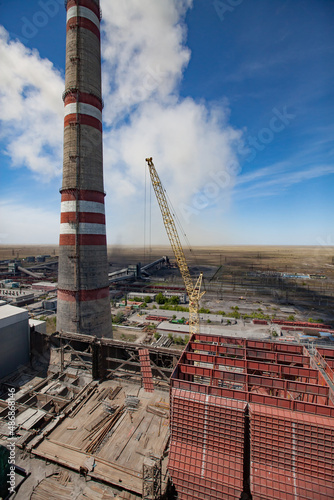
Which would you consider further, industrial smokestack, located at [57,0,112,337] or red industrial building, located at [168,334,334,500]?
industrial smokestack, located at [57,0,112,337]

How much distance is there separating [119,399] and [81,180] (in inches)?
825

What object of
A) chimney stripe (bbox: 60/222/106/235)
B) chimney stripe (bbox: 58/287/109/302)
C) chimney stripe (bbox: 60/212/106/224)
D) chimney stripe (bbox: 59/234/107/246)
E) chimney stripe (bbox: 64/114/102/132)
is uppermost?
chimney stripe (bbox: 64/114/102/132)

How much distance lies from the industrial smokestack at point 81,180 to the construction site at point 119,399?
0.37 ft

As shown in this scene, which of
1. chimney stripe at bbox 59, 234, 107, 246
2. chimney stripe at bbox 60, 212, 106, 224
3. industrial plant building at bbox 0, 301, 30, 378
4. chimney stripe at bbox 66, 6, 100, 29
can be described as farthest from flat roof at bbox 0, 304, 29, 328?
chimney stripe at bbox 66, 6, 100, 29

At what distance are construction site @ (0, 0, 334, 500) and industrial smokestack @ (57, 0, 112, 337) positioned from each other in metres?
0.11

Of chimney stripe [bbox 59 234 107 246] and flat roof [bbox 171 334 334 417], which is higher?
chimney stripe [bbox 59 234 107 246]

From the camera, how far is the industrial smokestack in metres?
23.8

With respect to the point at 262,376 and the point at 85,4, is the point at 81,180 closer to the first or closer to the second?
the point at 85,4

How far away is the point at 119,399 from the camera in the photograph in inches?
702

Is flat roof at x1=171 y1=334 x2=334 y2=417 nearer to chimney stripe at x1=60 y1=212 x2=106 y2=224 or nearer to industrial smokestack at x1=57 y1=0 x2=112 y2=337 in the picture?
industrial smokestack at x1=57 y1=0 x2=112 y2=337

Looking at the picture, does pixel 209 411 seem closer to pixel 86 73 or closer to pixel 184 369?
pixel 184 369

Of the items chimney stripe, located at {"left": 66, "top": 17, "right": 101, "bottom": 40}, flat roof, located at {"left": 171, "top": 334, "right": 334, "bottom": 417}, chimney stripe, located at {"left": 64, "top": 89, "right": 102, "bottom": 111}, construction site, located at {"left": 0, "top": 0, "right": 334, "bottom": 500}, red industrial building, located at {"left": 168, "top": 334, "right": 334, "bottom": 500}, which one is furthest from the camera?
chimney stripe, located at {"left": 66, "top": 17, "right": 101, "bottom": 40}

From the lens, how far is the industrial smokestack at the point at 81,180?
938 inches

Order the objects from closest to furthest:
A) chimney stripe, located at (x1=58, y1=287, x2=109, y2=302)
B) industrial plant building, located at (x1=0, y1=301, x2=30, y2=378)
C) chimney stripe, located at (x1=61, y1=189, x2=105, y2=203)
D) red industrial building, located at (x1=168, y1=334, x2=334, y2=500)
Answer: red industrial building, located at (x1=168, y1=334, x2=334, y2=500) → industrial plant building, located at (x1=0, y1=301, x2=30, y2=378) → chimney stripe, located at (x1=61, y1=189, x2=105, y2=203) → chimney stripe, located at (x1=58, y1=287, x2=109, y2=302)
